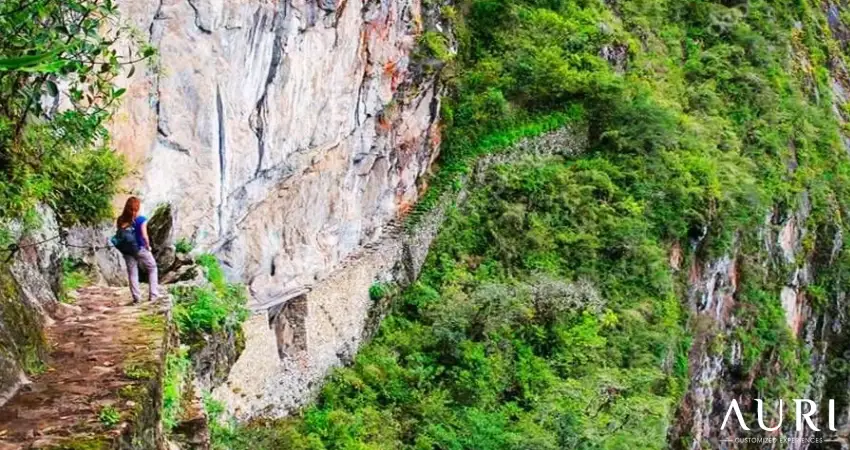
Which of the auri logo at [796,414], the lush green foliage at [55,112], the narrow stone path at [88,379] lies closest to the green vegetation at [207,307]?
the lush green foliage at [55,112]

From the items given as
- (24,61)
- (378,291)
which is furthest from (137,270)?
(378,291)

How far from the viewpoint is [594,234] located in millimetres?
15414

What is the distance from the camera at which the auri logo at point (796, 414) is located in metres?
18.3

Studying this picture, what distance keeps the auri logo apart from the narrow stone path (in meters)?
15.1

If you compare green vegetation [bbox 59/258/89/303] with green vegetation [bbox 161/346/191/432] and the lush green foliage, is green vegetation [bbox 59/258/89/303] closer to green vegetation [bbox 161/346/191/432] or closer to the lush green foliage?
the lush green foliage

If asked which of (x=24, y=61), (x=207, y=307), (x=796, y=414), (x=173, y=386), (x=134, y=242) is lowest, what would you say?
(x=796, y=414)

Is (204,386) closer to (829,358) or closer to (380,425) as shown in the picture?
(380,425)

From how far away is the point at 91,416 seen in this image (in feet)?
13.4

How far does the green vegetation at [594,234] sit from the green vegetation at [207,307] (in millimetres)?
1533

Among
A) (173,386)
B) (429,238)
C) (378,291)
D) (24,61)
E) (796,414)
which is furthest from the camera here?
(796,414)

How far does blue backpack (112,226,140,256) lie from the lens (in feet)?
20.8

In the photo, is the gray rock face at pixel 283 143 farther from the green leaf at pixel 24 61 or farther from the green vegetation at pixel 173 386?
the green leaf at pixel 24 61

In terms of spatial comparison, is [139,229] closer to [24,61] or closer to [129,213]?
[129,213]

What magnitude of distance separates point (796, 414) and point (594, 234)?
28.0ft
